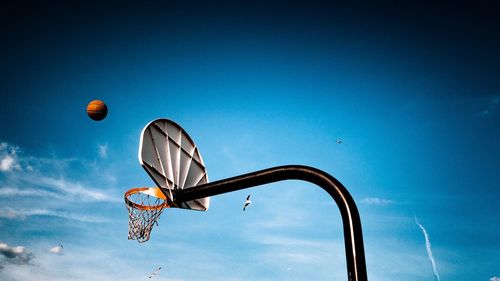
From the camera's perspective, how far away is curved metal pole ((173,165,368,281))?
2.77 metres

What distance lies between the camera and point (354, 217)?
9.73 feet

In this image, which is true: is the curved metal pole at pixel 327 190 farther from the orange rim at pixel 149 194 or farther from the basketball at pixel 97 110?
the basketball at pixel 97 110

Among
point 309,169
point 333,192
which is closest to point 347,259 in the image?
point 333,192

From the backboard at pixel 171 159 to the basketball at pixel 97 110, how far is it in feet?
10.4

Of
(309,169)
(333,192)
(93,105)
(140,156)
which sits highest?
(93,105)

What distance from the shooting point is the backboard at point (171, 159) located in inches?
216

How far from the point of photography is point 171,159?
247 inches

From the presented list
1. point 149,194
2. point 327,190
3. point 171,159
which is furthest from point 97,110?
point 327,190

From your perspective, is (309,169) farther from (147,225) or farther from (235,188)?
(147,225)

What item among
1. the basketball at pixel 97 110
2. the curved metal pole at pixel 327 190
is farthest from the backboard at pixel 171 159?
the basketball at pixel 97 110

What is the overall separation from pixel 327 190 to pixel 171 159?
3721mm

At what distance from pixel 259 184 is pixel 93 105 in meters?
6.58

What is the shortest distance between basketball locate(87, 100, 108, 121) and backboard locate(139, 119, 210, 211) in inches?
124

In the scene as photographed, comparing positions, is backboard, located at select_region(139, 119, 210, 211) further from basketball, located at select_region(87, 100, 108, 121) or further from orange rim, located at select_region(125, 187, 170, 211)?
basketball, located at select_region(87, 100, 108, 121)
